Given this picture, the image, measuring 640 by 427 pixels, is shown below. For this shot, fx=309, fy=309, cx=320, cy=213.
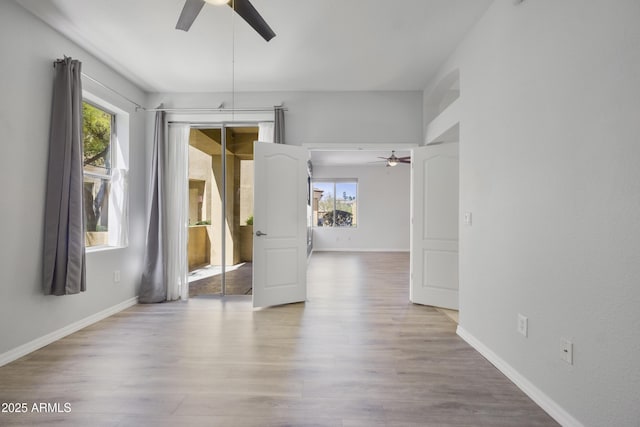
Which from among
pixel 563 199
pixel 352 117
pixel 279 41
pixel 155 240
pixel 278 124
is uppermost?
pixel 279 41

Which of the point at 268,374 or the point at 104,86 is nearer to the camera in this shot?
the point at 268,374

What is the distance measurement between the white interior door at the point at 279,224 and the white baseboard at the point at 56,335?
1672mm

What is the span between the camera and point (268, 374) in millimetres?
2299

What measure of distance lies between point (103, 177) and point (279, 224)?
7.22 ft

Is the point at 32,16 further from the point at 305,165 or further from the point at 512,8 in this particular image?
the point at 512,8

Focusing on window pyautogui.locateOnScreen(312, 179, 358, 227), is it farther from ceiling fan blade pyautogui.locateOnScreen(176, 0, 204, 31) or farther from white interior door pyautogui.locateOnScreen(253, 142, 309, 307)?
ceiling fan blade pyautogui.locateOnScreen(176, 0, 204, 31)

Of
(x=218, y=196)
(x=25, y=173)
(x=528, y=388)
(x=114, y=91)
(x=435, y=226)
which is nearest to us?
(x=528, y=388)

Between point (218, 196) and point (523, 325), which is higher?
point (218, 196)

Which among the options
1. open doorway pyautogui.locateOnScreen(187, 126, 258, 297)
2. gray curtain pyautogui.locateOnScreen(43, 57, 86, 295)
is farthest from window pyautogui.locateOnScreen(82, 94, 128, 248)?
open doorway pyautogui.locateOnScreen(187, 126, 258, 297)

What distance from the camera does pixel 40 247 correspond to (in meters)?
2.79

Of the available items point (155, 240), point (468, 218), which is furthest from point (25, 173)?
point (468, 218)

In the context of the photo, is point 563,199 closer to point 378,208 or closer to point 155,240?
point 155,240

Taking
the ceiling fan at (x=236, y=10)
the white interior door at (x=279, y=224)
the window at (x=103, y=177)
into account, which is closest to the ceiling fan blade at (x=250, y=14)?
the ceiling fan at (x=236, y=10)

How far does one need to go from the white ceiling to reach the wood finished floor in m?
2.93
